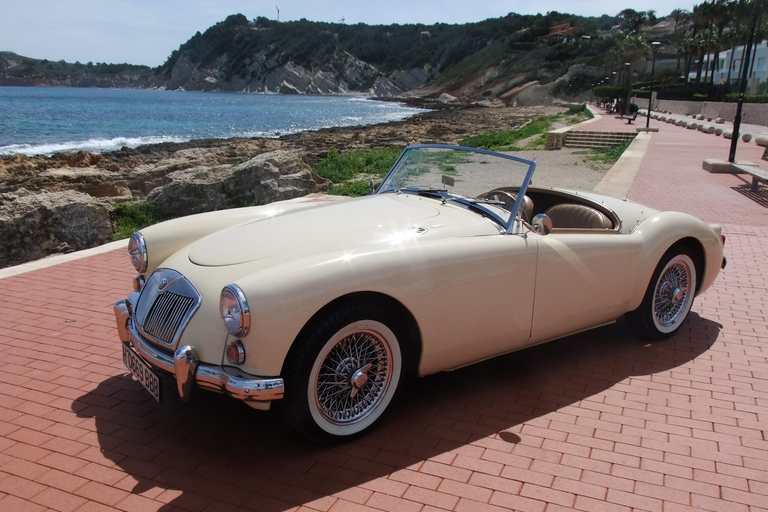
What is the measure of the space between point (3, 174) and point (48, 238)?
36.4 feet

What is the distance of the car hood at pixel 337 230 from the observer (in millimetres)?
3305

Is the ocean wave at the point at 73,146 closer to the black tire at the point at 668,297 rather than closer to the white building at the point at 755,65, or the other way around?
the black tire at the point at 668,297

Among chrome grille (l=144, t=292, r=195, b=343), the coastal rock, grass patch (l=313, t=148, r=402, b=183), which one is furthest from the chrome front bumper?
the coastal rock

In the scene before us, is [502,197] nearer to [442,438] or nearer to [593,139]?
[442,438]

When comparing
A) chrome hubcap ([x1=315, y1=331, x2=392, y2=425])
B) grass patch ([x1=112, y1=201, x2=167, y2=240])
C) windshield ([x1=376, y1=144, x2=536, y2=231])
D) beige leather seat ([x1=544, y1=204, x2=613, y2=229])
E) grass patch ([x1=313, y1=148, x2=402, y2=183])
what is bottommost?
grass patch ([x1=313, y1=148, x2=402, y2=183])

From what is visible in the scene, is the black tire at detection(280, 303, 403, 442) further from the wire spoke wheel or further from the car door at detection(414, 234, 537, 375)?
the car door at detection(414, 234, 537, 375)

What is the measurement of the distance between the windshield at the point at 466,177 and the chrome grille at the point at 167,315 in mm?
1851

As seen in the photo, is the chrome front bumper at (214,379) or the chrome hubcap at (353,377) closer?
the chrome front bumper at (214,379)

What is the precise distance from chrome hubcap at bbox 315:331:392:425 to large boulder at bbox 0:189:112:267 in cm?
643

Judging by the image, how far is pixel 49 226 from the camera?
805 centimetres

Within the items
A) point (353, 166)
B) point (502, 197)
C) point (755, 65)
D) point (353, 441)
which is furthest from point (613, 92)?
point (353, 441)

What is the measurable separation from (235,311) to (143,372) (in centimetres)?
81

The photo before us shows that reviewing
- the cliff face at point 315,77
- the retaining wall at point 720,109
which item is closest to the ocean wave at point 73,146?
the retaining wall at point 720,109

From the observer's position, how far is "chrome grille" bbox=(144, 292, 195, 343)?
9.95 ft
